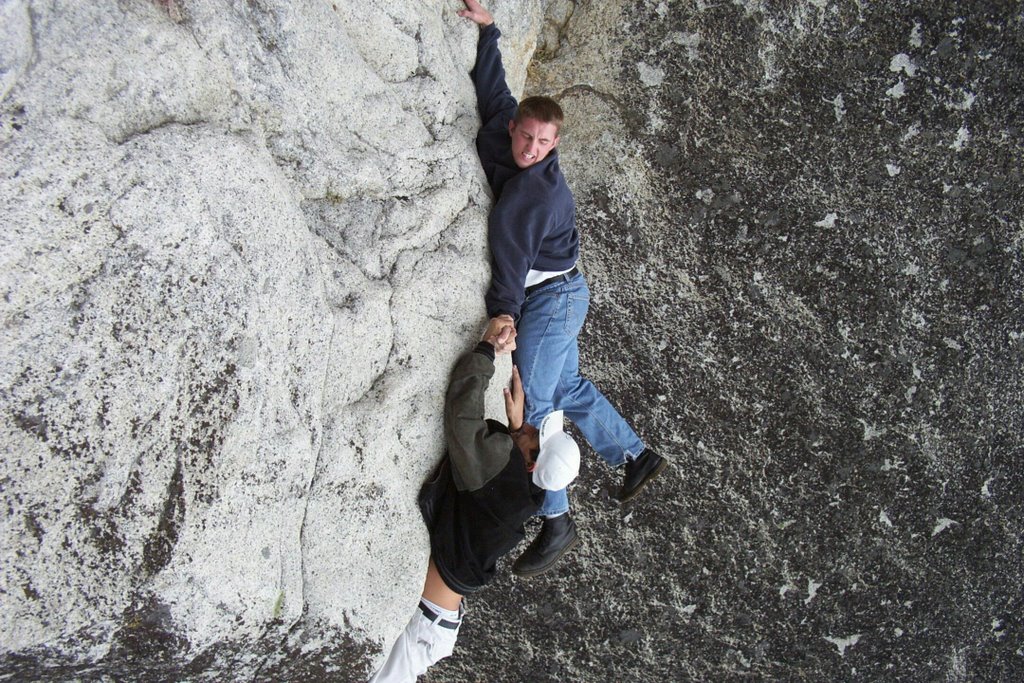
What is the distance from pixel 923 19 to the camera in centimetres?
245

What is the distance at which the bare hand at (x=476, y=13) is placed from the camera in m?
2.18

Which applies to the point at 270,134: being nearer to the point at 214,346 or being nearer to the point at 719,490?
the point at 214,346

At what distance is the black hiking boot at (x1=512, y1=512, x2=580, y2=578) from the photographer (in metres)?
2.38

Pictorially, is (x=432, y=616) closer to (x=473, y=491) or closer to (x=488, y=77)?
(x=473, y=491)

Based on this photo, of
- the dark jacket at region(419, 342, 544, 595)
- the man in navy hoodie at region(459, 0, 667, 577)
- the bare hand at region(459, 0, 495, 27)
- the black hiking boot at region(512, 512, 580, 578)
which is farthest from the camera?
the black hiking boot at region(512, 512, 580, 578)

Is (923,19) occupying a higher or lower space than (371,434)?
higher

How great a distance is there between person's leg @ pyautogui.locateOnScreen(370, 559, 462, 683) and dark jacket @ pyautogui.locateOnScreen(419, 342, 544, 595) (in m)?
0.05

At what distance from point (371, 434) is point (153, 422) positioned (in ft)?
1.49

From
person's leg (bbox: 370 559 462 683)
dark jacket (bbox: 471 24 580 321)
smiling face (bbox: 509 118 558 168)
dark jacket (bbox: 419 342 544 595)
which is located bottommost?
person's leg (bbox: 370 559 462 683)

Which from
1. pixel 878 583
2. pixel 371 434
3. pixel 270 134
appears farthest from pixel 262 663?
pixel 878 583

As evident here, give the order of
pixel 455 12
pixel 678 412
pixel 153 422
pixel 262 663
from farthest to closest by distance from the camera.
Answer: pixel 678 412 → pixel 455 12 → pixel 262 663 → pixel 153 422

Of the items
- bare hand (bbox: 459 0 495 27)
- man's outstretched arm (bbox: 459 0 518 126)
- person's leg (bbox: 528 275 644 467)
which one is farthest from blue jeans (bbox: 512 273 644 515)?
bare hand (bbox: 459 0 495 27)

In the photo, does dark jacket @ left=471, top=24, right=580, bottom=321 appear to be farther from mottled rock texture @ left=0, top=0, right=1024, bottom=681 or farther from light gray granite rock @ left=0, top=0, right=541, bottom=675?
light gray granite rock @ left=0, top=0, right=541, bottom=675

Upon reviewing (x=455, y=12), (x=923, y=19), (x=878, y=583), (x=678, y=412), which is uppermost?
(x=923, y=19)
